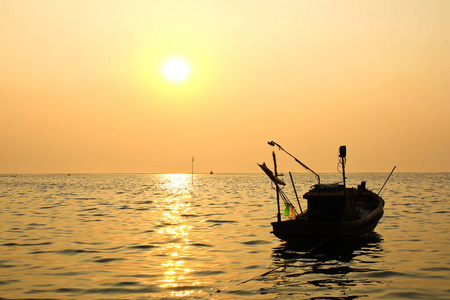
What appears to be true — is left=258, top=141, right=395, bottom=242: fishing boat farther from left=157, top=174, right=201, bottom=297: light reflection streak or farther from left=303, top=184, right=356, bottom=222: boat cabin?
left=157, top=174, right=201, bottom=297: light reflection streak

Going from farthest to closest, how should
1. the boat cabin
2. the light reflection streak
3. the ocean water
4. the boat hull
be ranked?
the boat cabin
the boat hull
the light reflection streak
the ocean water

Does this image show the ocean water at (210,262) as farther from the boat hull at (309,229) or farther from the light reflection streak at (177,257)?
the boat hull at (309,229)

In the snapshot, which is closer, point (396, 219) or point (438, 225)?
point (438, 225)

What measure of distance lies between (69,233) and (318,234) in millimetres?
16833

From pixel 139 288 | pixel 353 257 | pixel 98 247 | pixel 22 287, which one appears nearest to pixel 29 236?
pixel 98 247

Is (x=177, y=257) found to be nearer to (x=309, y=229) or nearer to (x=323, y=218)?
(x=309, y=229)

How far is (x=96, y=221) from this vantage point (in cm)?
3759

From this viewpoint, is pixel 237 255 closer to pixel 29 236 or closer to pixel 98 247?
pixel 98 247

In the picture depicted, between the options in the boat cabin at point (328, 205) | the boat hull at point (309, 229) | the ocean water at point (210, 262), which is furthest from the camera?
the boat cabin at point (328, 205)

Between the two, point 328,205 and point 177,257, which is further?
point 328,205

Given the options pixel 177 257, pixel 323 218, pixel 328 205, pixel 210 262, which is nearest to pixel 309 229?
pixel 323 218

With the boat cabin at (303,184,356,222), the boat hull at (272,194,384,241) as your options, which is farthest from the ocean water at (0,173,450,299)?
the boat cabin at (303,184,356,222)

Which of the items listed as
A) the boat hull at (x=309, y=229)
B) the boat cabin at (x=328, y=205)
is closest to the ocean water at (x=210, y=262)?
the boat hull at (x=309, y=229)

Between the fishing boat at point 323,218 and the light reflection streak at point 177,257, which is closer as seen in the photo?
A: the light reflection streak at point 177,257
